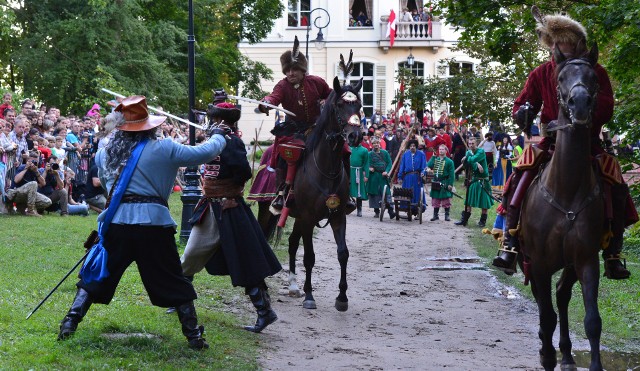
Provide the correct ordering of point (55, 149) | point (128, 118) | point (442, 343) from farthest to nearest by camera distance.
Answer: point (55, 149) < point (442, 343) < point (128, 118)

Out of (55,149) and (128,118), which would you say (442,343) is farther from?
(55,149)

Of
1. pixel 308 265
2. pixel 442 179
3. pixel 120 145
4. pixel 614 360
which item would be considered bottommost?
pixel 614 360

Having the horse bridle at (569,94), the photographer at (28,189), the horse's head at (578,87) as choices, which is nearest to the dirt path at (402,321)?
the horse bridle at (569,94)

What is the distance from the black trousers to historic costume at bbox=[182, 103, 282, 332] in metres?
1.18

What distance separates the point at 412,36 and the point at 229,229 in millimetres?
43881

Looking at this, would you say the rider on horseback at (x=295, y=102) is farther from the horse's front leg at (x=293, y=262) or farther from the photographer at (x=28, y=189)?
the photographer at (x=28, y=189)

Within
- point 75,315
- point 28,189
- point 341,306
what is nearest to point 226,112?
point 75,315

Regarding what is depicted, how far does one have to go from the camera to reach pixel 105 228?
336 inches

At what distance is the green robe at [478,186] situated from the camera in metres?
24.1

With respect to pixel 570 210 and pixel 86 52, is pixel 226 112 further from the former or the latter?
pixel 86 52

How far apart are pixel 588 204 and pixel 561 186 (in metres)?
0.26

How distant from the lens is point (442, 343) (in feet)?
34.8

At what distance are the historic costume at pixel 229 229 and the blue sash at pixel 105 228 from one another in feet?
4.88

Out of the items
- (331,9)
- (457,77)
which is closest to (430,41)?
(331,9)
